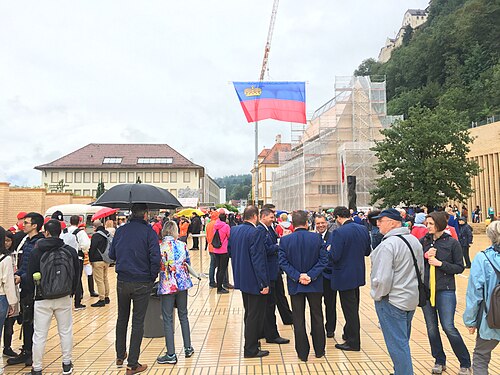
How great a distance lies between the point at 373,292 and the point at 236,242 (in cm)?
218

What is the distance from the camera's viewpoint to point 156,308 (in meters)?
6.96

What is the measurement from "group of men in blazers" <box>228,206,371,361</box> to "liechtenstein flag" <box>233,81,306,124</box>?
16881 millimetres

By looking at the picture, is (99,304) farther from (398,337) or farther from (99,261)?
(398,337)

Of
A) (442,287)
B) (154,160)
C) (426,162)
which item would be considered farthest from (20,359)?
(154,160)

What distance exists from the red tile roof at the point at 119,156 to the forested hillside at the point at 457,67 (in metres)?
36.0

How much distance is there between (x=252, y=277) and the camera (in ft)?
19.2

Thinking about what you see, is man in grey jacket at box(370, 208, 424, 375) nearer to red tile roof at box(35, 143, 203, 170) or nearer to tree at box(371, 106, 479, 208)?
tree at box(371, 106, 479, 208)

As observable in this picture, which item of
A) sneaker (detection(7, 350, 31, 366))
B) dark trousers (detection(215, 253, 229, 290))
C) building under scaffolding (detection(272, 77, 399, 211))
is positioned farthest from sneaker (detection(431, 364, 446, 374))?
building under scaffolding (detection(272, 77, 399, 211))

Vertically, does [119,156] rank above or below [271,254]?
above

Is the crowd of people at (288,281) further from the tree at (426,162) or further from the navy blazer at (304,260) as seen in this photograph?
the tree at (426,162)

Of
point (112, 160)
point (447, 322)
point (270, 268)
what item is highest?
point (112, 160)

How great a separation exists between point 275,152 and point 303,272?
3739 inches

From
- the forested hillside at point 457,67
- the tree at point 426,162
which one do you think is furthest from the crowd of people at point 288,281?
the forested hillside at point 457,67

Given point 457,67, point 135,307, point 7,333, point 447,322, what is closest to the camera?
point 447,322
